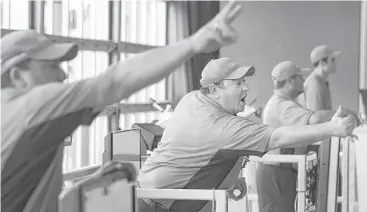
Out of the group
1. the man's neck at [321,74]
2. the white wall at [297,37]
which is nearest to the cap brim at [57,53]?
the man's neck at [321,74]

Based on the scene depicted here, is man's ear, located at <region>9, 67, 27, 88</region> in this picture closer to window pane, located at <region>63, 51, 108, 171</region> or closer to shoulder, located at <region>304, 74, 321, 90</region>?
window pane, located at <region>63, 51, 108, 171</region>

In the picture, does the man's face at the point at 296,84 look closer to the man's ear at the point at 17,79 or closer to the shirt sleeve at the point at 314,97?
the shirt sleeve at the point at 314,97

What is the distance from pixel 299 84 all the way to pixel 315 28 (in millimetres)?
3609

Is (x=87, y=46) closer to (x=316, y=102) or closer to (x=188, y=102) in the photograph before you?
(x=316, y=102)

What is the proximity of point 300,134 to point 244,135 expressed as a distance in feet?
0.81

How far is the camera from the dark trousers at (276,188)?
451 cm

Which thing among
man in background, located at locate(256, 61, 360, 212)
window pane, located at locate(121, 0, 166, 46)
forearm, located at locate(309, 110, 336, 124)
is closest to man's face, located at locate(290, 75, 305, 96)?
man in background, located at locate(256, 61, 360, 212)

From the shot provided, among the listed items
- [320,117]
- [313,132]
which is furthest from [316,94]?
[313,132]

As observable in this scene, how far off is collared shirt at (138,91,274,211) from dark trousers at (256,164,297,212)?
130 centimetres

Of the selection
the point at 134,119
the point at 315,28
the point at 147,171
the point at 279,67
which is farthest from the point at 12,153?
the point at 315,28

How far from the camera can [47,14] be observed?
192 inches

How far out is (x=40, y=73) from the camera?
6.14 feet

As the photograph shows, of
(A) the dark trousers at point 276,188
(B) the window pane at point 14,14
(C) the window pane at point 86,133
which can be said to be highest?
(B) the window pane at point 14,14

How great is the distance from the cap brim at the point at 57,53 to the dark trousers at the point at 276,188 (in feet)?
9.19
